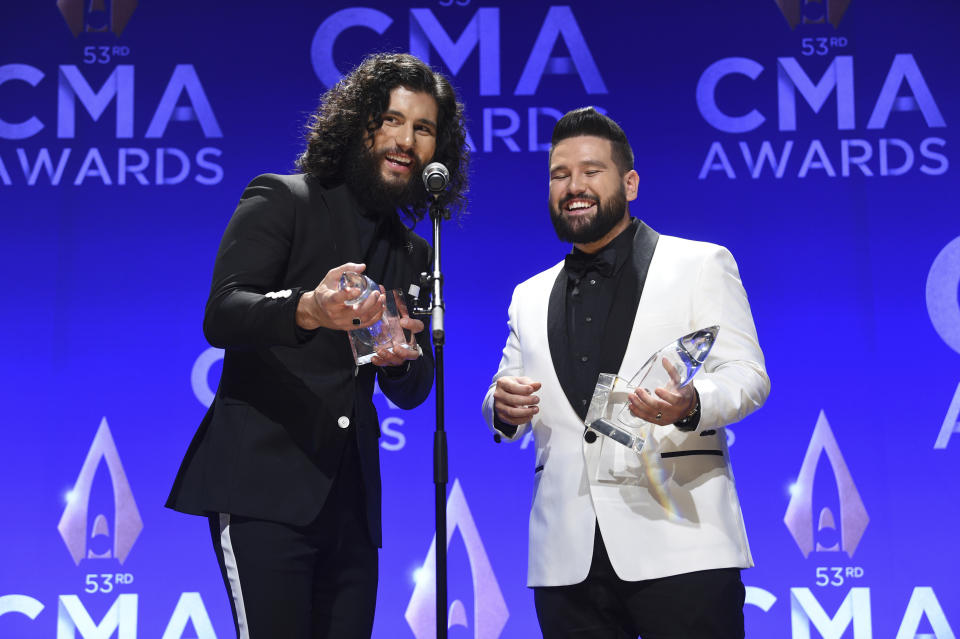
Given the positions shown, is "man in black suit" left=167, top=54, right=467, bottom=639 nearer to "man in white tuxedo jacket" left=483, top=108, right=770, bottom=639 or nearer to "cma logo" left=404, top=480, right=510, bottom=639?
"man in white tuxedo jacket" left=483, top=108, right=770, bottom=639

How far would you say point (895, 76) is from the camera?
4.34m

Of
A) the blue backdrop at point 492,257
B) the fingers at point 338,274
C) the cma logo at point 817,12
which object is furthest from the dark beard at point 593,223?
the cma logo at point 817,12

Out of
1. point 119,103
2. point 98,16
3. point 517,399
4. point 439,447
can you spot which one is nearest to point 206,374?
point 119,103

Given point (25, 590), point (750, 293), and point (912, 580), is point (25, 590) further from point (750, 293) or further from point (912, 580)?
point (912, 580)

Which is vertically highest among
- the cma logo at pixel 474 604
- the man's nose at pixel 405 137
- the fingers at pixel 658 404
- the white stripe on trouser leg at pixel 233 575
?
the man's nose at pixel 405 137

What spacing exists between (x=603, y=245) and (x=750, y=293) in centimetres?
188

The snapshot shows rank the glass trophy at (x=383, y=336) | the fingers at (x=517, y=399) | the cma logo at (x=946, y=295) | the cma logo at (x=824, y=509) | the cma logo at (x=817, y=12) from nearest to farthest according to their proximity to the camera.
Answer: the glass trophy at (x=383, y=336), the fingers at (x=517, y=399), the cma logo at (x=824, y=509), the cma logo at (x=946, y=295), the cma logo at (x=817, y=12)

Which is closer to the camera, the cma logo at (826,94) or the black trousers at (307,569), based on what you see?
the black trousers at (307,569)

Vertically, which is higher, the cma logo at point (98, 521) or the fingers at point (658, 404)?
the fingers at point (658, 404)

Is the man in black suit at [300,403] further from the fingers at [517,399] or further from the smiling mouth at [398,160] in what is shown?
the fingers at [517,399]

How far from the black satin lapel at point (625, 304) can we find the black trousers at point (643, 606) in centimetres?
46

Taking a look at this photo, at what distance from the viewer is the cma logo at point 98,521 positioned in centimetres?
413

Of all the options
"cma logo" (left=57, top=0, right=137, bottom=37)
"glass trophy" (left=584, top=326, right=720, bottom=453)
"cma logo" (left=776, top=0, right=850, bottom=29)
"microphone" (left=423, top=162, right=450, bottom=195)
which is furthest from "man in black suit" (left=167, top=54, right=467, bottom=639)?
"cma logo" (left=776, top=0, right=850, bottom=29)

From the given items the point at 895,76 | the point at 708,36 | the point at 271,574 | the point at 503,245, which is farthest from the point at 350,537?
the point at 895,76
